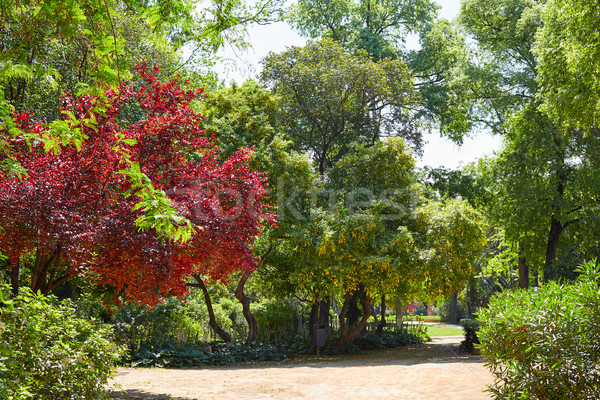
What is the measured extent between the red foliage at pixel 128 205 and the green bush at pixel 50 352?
131 centimetres

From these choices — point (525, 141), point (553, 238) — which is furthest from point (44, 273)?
point (553, 238)

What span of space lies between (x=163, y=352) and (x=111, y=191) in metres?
7.27

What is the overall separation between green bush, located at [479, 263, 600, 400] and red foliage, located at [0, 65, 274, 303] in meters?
4.19

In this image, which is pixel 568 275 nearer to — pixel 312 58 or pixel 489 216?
pixel 489 216

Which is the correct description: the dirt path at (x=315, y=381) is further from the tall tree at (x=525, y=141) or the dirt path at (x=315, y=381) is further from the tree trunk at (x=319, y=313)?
the tall tree at (x=525, y=141)

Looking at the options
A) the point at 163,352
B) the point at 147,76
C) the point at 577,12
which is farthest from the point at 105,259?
the point at 577,12

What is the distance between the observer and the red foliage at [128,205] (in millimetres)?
6762

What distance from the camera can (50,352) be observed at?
4898 mm

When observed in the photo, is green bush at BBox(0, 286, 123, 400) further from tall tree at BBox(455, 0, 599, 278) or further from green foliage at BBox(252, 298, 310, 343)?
tall tree at BBox(455, 0, 599, 278)

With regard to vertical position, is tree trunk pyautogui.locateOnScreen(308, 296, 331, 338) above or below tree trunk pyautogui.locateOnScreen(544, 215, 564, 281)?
below


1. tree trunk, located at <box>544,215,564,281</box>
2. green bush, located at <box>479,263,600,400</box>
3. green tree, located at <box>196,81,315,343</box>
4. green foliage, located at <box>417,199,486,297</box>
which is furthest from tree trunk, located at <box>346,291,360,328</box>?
green bush, located at <box>479,263,600,400</box>

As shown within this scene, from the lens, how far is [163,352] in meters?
13.6

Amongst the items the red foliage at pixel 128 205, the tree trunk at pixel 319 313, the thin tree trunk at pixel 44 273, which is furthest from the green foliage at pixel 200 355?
the red foliage at pixel 128 205

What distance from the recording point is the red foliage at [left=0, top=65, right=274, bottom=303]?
6.76 m
